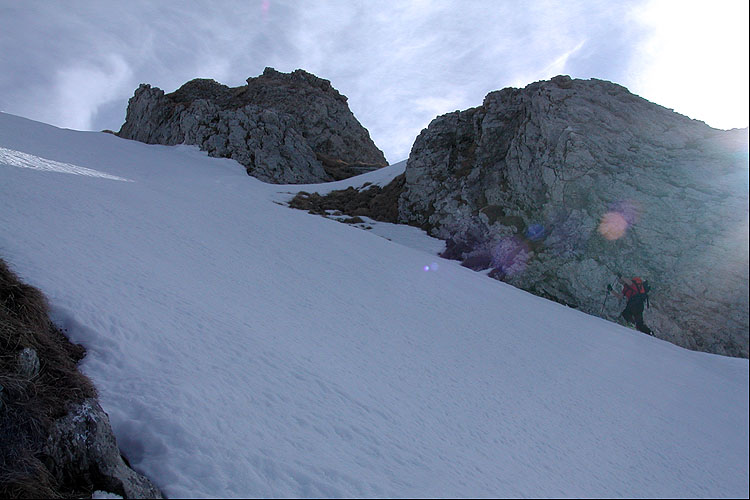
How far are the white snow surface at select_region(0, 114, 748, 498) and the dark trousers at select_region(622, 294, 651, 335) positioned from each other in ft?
16.6

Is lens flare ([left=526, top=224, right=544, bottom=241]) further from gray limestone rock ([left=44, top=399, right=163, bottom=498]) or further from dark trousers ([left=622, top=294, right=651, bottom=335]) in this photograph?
gray limestone rock ([left=44, top=399, right=163, bottom=498])

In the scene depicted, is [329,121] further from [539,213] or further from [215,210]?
[215,210]

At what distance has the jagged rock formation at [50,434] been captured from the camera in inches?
126

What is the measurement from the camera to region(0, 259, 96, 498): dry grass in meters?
3.15

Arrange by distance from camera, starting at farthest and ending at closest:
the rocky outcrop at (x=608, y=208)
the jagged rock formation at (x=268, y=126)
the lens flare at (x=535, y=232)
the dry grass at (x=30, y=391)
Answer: the jagged rock formation at (x=268, y=126) < the lens flare at (x=535, y=232) < the rocky outcrop at (x=608, y=208) < the dry grass at (x=30, y=391)

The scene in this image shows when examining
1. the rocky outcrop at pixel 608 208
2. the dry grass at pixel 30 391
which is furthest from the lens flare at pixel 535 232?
the dry grass at pixel 30 391

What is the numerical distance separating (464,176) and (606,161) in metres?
9.50

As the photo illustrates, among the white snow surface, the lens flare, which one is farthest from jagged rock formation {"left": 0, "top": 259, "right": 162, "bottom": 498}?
the lens flare

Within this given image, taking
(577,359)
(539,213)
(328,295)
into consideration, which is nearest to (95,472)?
(328,295)

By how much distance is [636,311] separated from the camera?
19.0m

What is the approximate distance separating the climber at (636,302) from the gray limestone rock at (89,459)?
67.6ft

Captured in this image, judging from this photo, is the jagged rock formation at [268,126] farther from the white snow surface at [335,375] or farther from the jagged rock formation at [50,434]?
the jagged rock formation at [50,434]

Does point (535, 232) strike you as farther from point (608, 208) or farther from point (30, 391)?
point (30, 391)

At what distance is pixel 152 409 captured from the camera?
420 centimetres
